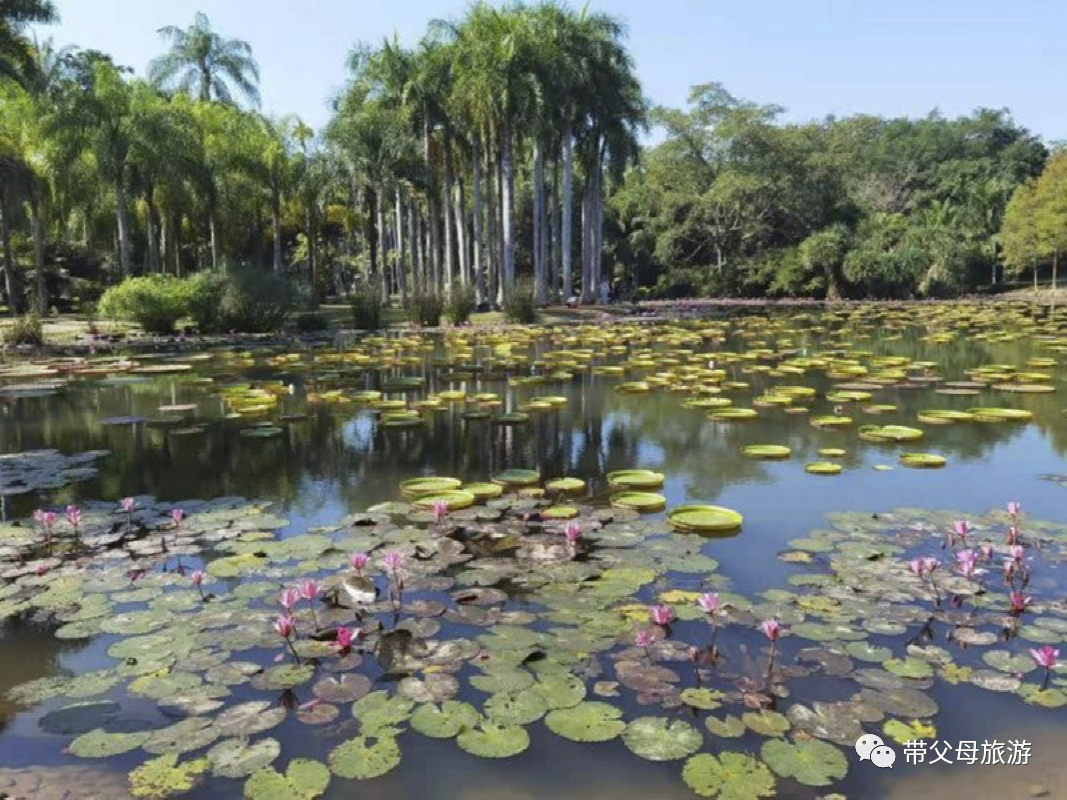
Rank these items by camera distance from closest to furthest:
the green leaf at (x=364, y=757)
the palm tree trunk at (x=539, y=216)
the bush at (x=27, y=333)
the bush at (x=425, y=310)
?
the green leaf at (x=364, y=757)
the bush at (x=27, y=333)
the bush at (x=425, y=310)
the palm tree trunk at (x=539, y=216)

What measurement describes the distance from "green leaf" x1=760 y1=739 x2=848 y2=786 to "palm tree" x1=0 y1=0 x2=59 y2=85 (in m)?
24.2

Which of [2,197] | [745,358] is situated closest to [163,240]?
[2,197]

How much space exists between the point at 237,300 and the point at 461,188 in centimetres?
1359

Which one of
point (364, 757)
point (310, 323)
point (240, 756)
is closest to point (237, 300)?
point (310, 323)

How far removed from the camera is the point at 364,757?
284 cm

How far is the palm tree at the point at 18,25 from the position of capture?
799 inches

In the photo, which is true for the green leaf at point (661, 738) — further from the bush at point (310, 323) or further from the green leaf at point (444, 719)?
the bush at point (310, 323)

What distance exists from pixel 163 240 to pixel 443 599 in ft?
112

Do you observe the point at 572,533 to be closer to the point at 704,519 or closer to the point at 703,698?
the point at 704,519

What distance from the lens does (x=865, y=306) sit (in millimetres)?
33062

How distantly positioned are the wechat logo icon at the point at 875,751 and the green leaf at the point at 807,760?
0.10m

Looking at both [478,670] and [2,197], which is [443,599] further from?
[2,197]

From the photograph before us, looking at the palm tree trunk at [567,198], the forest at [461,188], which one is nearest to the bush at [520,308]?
the forest at [461,188]

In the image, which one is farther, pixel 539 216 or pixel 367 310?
pixel 539 216
